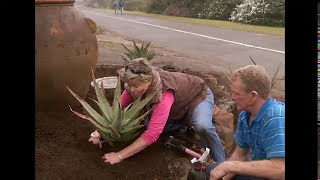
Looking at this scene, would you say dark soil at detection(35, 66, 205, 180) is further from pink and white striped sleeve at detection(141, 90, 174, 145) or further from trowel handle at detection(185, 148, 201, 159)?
pink and white striped sleeve at detection(141, 90, 174, 145)

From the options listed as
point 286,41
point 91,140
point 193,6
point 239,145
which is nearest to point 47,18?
point 91,140

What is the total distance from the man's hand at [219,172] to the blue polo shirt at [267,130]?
0.12 m

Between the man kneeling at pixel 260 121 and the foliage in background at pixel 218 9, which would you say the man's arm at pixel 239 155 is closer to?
the man kneeling at pixel 260 121

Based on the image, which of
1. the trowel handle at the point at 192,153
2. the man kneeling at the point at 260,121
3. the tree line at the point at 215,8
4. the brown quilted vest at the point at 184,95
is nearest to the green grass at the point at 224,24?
the tree line at the point at 215,8

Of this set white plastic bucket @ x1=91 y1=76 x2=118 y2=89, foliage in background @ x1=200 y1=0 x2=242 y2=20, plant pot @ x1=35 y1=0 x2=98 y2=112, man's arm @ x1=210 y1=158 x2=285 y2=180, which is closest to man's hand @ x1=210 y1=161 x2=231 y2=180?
man's arm @ x1=210 y1=158 x2=285 y2=180

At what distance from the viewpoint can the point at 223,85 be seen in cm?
236

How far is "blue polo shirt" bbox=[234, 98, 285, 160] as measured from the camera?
1.38 metres

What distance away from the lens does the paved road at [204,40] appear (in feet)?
5.69

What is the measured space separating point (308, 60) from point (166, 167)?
101 cm

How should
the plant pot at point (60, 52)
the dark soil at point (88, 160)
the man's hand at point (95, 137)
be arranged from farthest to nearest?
1. the plant pot at point (60, 52)
2. the man's hand at point (95, 137)
3. the dark soil at point (88, 160)

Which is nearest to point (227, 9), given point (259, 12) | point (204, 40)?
point (259, 12)

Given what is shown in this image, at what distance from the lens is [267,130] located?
143cm

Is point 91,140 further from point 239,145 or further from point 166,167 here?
point 239,145

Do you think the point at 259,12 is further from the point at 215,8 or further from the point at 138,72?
the point at 138,72
